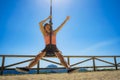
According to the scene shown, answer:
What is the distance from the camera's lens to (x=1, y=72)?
27.9 feet

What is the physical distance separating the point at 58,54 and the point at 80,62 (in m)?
5.48

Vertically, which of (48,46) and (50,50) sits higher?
(48,46)

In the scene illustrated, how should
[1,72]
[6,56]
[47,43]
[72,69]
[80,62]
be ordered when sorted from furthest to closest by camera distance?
[80,62] → [6,56] → [1,72] → [47,43] → [72,69]

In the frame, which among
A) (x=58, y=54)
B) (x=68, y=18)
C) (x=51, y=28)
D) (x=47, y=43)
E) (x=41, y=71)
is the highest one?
(x=68, y=18)

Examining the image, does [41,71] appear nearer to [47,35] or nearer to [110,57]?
[47,35]

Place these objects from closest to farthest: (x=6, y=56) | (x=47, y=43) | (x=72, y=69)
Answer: (x=72, y=69)
(x=47, y=43)
(x=6, y=56)

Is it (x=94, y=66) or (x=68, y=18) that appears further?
(x=94, y=66)

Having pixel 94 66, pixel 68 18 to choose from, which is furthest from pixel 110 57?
pixel 68 18

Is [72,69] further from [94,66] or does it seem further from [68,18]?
[94,66]

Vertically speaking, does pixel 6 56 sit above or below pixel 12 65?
above

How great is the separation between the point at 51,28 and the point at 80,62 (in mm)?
5700

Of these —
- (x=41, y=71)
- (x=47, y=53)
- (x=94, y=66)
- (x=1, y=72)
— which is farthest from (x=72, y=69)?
(x=94, y=66)

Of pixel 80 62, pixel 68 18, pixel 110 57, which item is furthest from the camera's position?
pixel 110 57

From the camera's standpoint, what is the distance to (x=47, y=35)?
6020 millimetres
